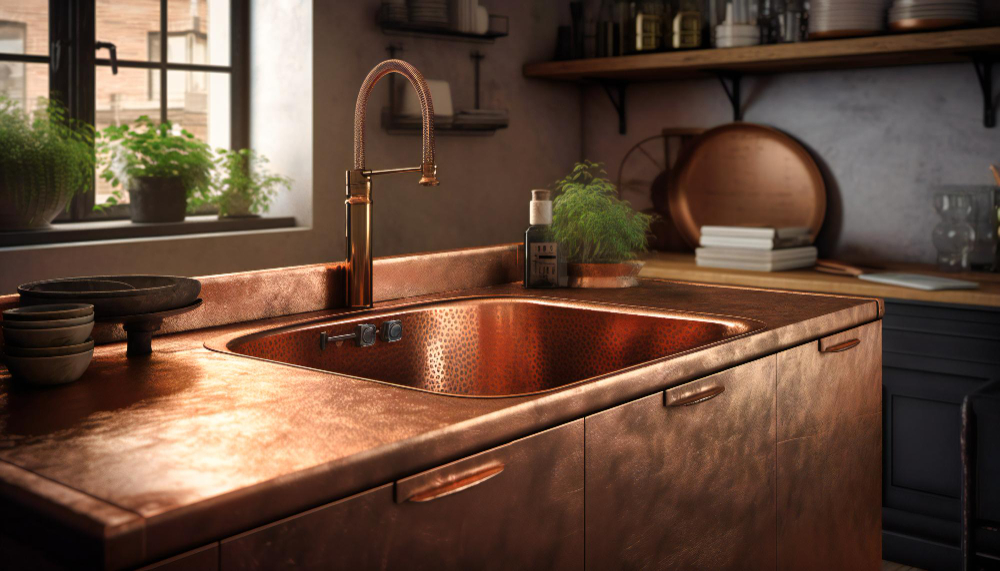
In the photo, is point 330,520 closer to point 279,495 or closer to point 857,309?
point 279,495

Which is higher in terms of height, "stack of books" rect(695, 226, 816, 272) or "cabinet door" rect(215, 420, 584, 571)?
"stack of books" rect(695, 226, 816, 272)

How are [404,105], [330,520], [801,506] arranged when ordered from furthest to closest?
[404,105] → [801,506] → [330,520]

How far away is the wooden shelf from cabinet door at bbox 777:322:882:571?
1.40 m

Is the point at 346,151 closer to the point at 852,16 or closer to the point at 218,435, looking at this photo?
the point at 852,16

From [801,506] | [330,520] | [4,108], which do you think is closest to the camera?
[330,520]

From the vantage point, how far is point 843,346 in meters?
1.68

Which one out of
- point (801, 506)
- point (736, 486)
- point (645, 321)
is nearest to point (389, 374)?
point (645, 321)

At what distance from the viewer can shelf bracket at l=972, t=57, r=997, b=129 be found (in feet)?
9.99

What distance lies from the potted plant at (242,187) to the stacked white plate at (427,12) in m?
0.73

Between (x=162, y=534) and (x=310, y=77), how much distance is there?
2673 mm

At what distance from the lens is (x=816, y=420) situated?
161 cm

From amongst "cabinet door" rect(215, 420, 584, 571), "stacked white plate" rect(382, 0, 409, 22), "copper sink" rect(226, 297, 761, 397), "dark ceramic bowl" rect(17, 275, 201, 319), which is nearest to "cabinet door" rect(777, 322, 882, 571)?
"copper sink" rect(226, 297, 761, 397)

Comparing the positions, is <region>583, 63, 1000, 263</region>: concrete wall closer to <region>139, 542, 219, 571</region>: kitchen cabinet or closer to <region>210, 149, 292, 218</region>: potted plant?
<region>210, 149, 292, 218</region>: potted plant

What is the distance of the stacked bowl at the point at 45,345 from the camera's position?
104cm
